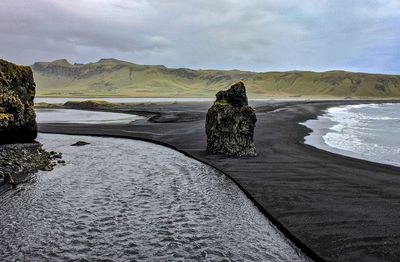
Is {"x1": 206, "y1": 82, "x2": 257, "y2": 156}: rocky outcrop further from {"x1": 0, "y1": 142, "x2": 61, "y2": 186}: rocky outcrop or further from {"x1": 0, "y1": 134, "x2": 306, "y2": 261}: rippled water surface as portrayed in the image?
{"x1": 0, "y1": 142, "x2": 61, "y2": 186}: rocky outcrop

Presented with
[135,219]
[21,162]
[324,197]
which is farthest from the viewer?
[21,162]

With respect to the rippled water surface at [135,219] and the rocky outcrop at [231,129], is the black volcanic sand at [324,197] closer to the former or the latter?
the rippled water surface at [135,219]

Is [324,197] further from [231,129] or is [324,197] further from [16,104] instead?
[16,104]

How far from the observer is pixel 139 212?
13648mm

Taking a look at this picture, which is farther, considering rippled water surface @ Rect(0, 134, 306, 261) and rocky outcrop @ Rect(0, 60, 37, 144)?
rocky outcrop @ Rect(0, 60, 37, 144)

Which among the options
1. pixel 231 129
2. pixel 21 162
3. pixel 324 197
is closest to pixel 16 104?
pixel 21 162

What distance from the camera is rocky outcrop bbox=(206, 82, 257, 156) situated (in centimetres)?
2347

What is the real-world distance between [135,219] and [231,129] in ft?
39.8

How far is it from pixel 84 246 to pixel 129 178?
333 inches

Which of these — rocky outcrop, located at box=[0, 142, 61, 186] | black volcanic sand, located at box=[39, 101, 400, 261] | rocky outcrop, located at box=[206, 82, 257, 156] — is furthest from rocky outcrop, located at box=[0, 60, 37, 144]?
rocky outcrop, located at box=[206, 82, 257, 156]

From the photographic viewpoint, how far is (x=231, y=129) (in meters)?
23.8

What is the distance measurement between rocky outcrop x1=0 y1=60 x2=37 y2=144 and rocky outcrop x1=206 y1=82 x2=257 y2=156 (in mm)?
12659

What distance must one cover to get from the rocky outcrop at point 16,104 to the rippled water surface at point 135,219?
519 cm

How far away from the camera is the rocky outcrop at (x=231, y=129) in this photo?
23469 millimetres
